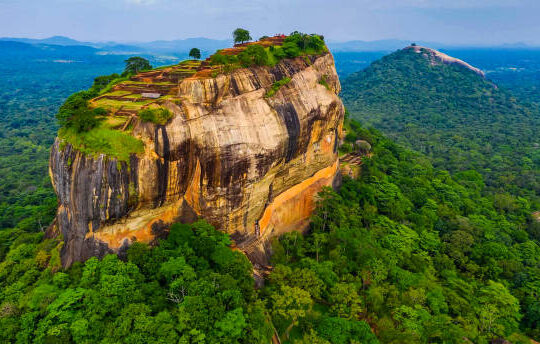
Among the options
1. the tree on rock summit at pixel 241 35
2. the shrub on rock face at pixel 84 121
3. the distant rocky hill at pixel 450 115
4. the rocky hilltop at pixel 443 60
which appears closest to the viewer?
the shrub on rock face at pixel 84 121

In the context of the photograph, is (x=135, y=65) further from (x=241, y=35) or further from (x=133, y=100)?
(x=133, y=100)

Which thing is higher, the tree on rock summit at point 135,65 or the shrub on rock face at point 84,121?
the tree on rock summit at point 135,65

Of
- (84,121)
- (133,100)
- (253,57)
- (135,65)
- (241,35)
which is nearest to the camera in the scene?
(84,121)

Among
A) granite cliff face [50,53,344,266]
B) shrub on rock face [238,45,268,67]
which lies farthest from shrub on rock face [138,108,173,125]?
shrub on rock face [238,45,268,67]

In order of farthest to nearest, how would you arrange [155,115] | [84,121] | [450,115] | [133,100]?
1. [450,115]
2. [133,100]
3. [155,115]
4. [84,121]

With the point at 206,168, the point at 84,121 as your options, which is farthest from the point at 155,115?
the point at 206,168

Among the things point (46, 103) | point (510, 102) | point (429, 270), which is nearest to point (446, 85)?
point (510, 102)

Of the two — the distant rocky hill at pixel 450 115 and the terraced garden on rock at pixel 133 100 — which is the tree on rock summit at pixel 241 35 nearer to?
the terraced garden on rock at pixel 133 100

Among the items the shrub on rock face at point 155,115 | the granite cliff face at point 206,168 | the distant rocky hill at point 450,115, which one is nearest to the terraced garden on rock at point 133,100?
the shrub on rock face at point 155,115
